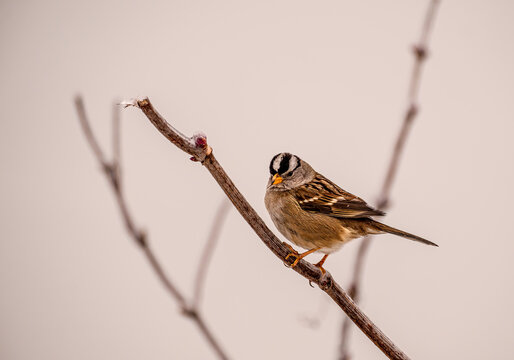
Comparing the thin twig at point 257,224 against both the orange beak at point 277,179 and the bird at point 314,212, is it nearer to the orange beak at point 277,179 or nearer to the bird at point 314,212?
the bird at point 314,212

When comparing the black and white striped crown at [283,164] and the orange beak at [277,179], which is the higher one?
the black and white striped crown at [283,164]

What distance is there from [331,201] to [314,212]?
0.33ft

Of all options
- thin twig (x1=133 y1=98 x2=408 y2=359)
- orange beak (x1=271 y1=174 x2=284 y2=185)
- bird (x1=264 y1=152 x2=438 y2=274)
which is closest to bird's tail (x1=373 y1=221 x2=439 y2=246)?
bird (x1=264 y1=152 x2=438 y2=274)

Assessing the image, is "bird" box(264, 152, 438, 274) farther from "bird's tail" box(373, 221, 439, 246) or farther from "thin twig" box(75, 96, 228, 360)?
"thin twig" box(75, 96, 228, 360)

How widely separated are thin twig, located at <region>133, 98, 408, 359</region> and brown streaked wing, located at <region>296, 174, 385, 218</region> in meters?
0.36

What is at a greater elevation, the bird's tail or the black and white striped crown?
the black and white striped crown

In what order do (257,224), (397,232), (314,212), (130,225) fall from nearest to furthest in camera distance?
1. (130,225)
2. (257,224)
3. (397,232)
4. (314,212)

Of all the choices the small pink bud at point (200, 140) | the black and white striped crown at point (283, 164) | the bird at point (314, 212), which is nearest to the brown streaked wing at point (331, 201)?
the bird at point (314, 212)

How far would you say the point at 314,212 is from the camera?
1721mm

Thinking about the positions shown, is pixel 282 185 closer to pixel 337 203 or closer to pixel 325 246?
pixel 337 203

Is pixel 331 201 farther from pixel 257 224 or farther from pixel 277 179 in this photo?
pixel 257 224

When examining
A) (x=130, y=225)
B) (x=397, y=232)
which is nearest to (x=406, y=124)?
(x=397, y=232)

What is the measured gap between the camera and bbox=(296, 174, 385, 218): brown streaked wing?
1.60 metres

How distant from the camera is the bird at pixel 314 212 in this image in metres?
1.59
